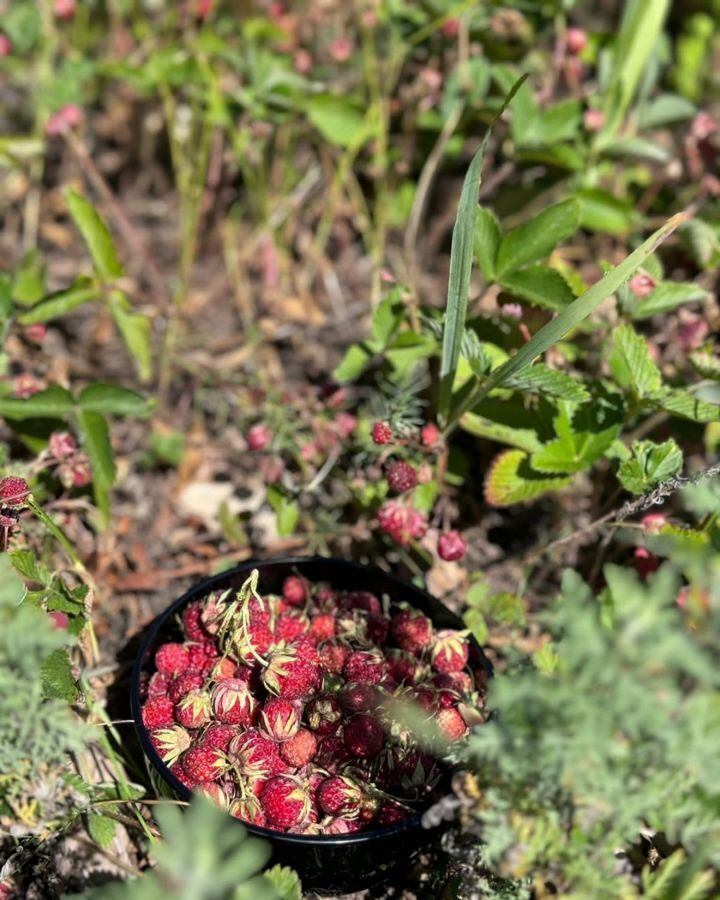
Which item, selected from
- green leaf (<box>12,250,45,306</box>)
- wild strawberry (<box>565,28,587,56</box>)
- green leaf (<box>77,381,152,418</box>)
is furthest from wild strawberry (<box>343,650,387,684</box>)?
wild strawberry (<box>565,28,587,56</box>)

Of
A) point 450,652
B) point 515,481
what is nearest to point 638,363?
point 515,481

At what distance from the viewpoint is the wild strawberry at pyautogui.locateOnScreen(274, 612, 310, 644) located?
125cm

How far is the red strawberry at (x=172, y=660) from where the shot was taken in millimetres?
1212

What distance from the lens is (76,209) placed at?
60.9 inches

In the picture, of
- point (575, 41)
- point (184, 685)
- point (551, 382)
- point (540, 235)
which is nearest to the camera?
point (184, 685)

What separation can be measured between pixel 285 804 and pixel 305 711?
12 cm

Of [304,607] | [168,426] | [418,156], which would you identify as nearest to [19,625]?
[304,607]

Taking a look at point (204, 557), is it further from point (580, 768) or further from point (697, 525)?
point (580, 768)

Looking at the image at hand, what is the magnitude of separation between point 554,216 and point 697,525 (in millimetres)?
465

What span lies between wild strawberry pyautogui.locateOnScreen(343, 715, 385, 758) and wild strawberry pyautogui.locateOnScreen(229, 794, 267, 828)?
118mm

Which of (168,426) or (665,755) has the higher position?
(665,755)

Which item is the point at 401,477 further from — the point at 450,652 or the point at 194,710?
the point at 194,710

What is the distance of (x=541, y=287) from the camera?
1.37 meters

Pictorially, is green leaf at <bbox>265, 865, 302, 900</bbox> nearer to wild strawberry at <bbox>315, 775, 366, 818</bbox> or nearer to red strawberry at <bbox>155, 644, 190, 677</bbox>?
wild strawberry at <bbox>315, 775, 366, 818</bbox>
